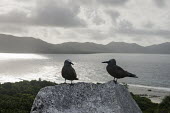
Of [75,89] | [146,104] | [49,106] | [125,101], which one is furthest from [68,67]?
[146,104]

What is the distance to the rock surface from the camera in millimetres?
13109

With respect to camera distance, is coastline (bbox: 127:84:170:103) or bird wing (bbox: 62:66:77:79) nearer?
bird wing (bbox: 62:66:77:79)

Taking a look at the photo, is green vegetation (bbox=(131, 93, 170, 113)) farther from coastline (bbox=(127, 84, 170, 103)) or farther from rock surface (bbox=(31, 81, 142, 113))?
coastline (bbox=(127, 84, 170, 103))

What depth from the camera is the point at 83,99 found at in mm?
13531

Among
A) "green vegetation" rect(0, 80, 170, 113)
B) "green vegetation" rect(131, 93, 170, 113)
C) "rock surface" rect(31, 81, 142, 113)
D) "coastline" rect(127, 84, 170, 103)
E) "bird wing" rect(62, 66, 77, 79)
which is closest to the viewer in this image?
"rock surface" rect(31, 81, 142, 113)

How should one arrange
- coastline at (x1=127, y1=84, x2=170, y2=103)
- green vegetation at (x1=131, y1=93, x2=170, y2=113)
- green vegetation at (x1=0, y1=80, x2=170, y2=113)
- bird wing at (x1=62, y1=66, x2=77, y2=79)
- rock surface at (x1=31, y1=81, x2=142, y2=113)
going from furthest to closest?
coastline at (x1=127, y1=84, x2=170, y2=103), green vegetation at (x1=131, y1=93, x2=170, y2=113), green vegetation at (x1=0, y1=80, x2=170, y2=113), bird wing at (x1=62, y1=66, x2=77, y2=79), rock surface at (x1=31, y1=81, x2=142, y2=113)

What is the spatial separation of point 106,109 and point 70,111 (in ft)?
6.15

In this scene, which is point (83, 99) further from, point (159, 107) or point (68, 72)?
point (159, 107)

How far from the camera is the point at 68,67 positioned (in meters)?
13.4

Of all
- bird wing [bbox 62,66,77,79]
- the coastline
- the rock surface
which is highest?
bird wing [bbox 62,66,77,79]

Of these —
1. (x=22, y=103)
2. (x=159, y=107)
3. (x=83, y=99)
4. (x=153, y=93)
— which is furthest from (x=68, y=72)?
(x=153, y=93)

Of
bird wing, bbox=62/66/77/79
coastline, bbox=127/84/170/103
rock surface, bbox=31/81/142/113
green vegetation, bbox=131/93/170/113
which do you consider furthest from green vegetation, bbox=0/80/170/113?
coastline, bbox=127/84/170/103

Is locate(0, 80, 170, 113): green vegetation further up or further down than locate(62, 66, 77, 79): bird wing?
further down

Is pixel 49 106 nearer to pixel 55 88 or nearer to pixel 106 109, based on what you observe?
pixel 55 88
